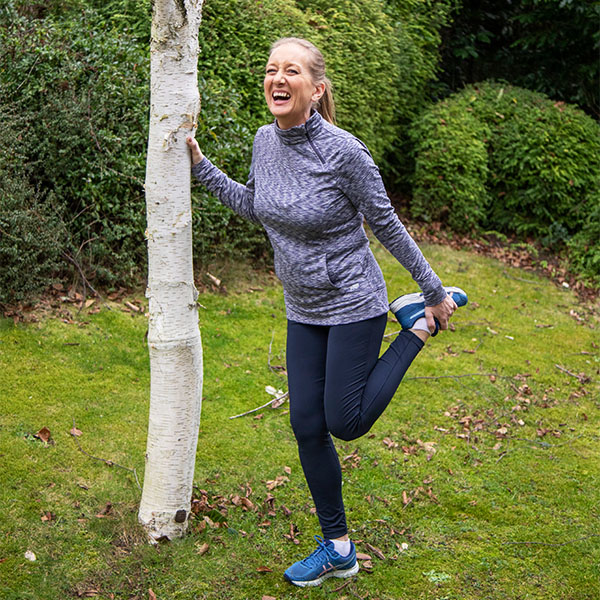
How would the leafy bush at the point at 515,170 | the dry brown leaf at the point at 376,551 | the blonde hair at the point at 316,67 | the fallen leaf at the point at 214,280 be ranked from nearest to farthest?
the blonde hair at the point at 316,67 < the dry brown leaf at the point at 376,551 < the fallen leaf at the point at 214,280 < the leafy bush at the point at 515,170

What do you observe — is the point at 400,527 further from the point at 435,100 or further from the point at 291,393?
the point at 435,100

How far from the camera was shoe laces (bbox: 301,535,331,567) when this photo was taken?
353 centimetres

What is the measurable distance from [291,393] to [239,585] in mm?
985

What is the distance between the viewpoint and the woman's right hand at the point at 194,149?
335 cm

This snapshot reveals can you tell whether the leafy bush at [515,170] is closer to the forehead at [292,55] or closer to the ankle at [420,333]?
the ankle at [420,333]

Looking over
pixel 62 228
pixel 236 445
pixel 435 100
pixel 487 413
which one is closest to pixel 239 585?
pixel 236 445

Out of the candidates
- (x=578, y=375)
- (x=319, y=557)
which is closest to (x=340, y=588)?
(x=319, y=557)

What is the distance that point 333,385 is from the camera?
3.24 m

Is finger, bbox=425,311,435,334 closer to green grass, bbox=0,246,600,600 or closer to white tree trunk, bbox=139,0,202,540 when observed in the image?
white tree trunk, bbox=139,0,202,540

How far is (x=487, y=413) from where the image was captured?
5.72 meters

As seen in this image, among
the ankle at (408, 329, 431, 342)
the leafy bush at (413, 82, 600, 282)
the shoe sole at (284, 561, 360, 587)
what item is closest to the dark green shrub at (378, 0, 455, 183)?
the leafy bush at (413, 82, 600, 282)

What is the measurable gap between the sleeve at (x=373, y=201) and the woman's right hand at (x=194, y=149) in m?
0.72

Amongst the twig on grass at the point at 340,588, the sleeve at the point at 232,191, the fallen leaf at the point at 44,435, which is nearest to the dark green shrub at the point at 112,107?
the fallen leaf at the point at 44,435

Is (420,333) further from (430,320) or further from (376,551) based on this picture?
(376,551)
